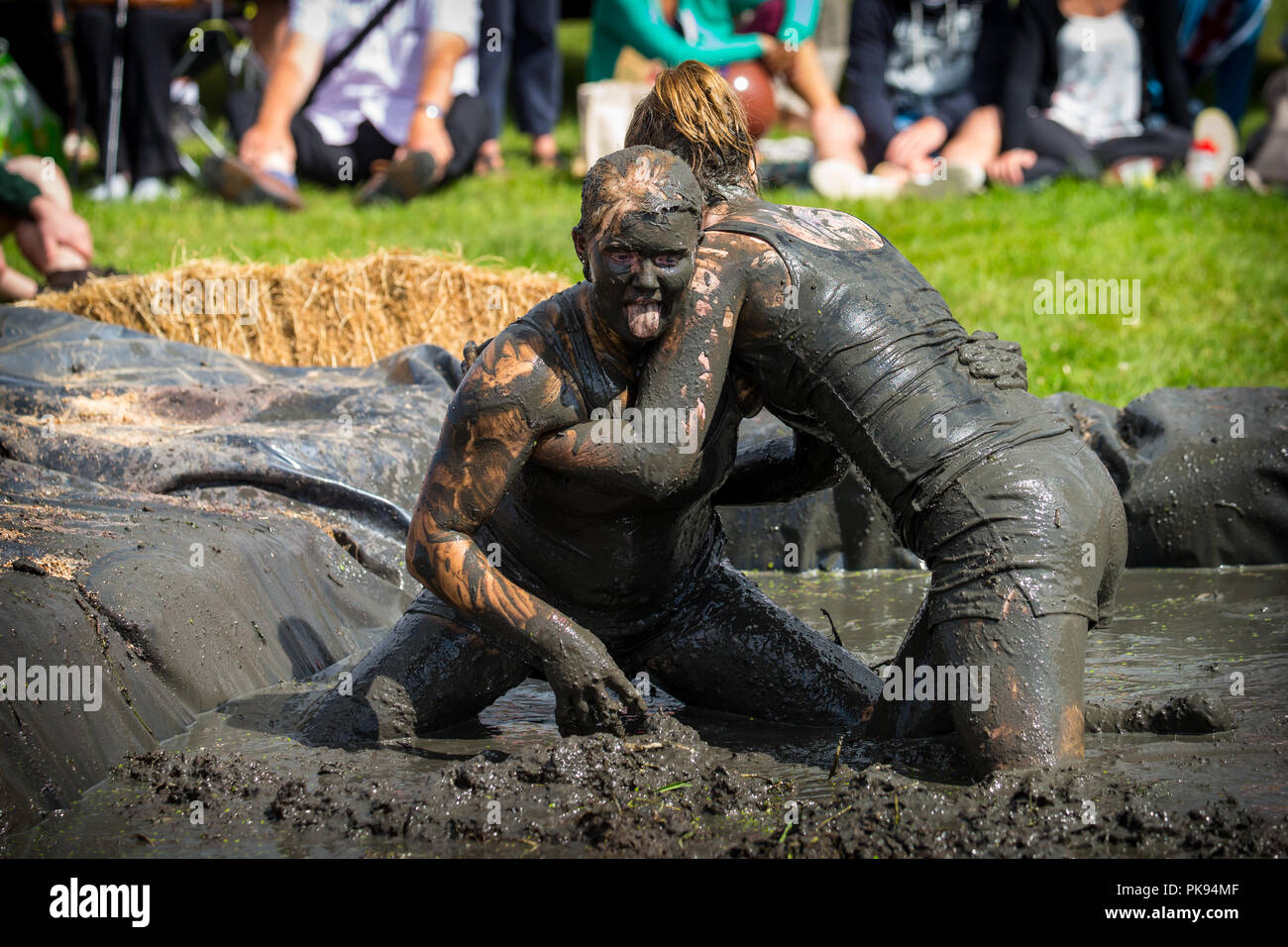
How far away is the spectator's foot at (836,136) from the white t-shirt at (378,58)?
2971 mm

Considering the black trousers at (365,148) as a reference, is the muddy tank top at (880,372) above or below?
below

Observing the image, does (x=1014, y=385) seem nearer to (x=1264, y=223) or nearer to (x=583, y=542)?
(x=583, y=542)

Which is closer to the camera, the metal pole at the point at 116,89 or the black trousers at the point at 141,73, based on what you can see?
the metal pole at the point at 116,89

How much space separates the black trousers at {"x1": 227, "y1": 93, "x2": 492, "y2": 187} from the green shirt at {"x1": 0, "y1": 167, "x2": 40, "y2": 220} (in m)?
3.03

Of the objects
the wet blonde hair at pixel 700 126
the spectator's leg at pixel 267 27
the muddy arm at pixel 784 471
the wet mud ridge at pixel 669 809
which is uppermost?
the spectator's leg at pixel 267 27

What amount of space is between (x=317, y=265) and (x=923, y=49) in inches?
228

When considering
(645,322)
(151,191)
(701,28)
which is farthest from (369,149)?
(645,322)

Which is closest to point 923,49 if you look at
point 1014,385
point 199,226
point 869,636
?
point 199,226

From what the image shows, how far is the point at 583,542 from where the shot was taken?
13.1 feet

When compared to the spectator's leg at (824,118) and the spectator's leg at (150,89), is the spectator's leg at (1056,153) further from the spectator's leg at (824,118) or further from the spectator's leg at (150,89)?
the spectator's leg at (150,89)

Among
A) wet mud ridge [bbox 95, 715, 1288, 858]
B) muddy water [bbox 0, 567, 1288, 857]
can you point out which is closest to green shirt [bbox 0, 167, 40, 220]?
muddy water [bbox 0, 567, 1288, 857]

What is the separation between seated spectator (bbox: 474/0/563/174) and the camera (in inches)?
503

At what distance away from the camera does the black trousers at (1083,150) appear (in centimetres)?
1097

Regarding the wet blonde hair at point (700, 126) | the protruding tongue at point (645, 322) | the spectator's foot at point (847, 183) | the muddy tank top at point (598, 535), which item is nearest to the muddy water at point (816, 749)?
the muddy tank top at point (598, 535)
